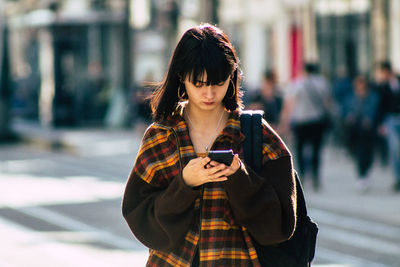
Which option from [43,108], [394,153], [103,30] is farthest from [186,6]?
[394,153]

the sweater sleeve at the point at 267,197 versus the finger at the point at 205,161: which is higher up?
the finger at the point at 205,161

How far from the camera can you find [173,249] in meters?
3.30

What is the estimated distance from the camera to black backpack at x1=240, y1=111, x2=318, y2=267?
3.25 metres

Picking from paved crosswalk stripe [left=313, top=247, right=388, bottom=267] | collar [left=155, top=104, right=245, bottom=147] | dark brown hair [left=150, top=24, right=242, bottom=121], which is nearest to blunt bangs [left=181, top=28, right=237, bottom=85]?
dark brown hair [left=150, top=24, right=242, bottom=121]

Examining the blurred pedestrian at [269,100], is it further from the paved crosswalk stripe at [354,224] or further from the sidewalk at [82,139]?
the sidewalk at [82,139]

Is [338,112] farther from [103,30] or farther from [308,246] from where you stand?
[308,246]

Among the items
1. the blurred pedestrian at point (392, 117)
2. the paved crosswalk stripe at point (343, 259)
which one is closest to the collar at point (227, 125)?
the paved crosswalk stripe at point (343, 259)

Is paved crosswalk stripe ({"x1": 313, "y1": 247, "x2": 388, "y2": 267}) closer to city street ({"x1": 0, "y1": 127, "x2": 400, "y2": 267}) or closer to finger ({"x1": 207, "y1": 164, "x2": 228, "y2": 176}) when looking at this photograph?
city street ({"x1": 0, "y1": 127, "x2": 400, "y2": 267})

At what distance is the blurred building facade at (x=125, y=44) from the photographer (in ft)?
81.7

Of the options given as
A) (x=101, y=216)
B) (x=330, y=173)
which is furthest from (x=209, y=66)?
(x=330, y=173)

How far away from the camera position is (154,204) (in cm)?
327

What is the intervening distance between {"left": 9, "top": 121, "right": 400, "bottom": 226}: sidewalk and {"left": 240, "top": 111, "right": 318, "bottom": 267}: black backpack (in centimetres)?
718

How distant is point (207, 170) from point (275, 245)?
0.45 metres

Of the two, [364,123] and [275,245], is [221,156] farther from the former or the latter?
[364,123]
